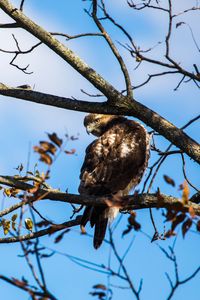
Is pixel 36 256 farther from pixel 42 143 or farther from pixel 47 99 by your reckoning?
pixel 47 99

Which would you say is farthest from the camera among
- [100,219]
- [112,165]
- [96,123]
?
[96,123]

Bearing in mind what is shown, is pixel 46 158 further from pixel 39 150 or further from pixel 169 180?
pixel 169 180

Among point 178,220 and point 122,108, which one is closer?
point 178,220

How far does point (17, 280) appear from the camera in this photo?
3.42 metres

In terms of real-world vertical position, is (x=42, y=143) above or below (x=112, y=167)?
below

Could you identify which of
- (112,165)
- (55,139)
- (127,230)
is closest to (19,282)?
(127,230)

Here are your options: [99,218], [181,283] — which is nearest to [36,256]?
[181,283]

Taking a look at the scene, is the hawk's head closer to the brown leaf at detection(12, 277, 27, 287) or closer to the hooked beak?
the hooked beak

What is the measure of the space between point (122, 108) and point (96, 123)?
11.1ft

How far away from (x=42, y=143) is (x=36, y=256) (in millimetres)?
996

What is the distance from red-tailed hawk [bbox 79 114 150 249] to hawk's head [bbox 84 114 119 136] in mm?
701

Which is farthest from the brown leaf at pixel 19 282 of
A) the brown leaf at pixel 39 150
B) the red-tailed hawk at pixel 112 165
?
the red-tailed hawk at pixel 112 165

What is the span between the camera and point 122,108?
634cm

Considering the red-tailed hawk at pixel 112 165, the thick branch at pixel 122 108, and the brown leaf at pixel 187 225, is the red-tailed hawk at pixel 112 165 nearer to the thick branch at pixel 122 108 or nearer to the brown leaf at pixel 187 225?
the thick branch at pixel 122 108
